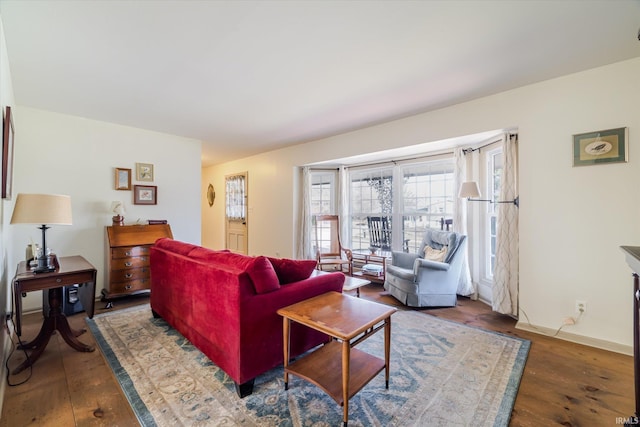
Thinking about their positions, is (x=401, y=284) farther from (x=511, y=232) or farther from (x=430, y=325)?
(x=511, y=232)

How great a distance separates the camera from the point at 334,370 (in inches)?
67.2

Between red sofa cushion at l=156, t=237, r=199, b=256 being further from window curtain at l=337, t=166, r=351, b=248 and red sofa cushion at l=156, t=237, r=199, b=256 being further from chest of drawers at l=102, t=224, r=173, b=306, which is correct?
window curtain at l=337, t=166, r=351, b=248

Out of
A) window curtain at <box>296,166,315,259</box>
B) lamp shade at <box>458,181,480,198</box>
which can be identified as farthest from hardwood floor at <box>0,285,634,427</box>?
window curtain at <box>296,166,315,259</box>

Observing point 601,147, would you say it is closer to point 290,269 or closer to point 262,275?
point 290,269

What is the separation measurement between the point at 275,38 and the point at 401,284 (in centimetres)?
291

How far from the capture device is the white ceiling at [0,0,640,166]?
165 cm

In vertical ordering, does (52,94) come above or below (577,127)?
above

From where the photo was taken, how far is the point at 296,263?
2.04m

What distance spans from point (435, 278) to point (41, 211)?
379 centimetres

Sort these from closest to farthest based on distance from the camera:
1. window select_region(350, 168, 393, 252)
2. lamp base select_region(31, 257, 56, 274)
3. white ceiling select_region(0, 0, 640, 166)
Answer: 1. white ceiling select_region(0, 0, 640, 166)
2. lamp base select_region(31, 257, 56, 274)
3. window select_region(350, 168, 393, 252)

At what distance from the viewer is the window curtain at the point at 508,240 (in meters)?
2.87

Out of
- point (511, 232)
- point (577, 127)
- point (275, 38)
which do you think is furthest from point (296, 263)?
point (577, 127)

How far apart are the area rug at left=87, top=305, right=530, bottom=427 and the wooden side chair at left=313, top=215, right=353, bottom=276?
6.72ft

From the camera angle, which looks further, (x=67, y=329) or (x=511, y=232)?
(x=511, y=232)
